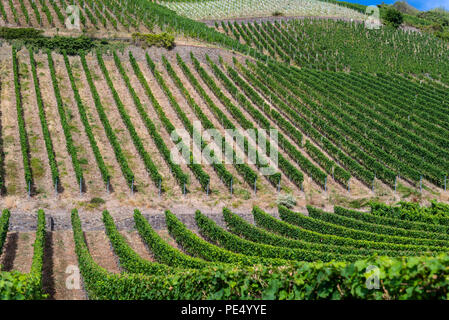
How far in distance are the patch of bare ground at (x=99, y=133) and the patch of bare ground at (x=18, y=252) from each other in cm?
706

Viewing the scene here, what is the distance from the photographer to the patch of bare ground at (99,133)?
32003 mm

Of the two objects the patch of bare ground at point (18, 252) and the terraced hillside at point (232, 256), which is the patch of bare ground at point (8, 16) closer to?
the terraced hillside at point (232, 256)

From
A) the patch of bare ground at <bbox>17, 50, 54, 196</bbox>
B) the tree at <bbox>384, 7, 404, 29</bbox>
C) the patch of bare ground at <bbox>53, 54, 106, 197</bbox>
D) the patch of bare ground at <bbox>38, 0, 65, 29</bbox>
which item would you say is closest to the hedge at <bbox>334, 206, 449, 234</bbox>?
the patch of bare ground at <bbox>53, 54, 106, 197</bbox>

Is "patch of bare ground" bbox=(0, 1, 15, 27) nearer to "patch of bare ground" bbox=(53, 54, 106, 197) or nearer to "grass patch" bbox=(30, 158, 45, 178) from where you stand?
"patch of bare ground" bbox=(53, 54, 106, 197)

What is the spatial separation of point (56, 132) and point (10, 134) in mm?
3265

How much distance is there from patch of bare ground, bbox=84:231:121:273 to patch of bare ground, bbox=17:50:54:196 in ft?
19.3

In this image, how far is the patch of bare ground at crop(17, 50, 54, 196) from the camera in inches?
1222

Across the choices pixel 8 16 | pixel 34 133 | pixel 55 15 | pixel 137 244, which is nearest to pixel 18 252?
pixel 137 244

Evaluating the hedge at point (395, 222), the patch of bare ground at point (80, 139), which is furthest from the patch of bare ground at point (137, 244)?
the hedge at point (395, 222)

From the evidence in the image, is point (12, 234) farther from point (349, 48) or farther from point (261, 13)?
point (261, 13)

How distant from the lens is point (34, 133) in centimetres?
3622

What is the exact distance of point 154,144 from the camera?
3716 cm

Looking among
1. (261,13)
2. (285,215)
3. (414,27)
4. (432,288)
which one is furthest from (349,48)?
(432,288)

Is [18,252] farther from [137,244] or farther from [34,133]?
[34,133]
